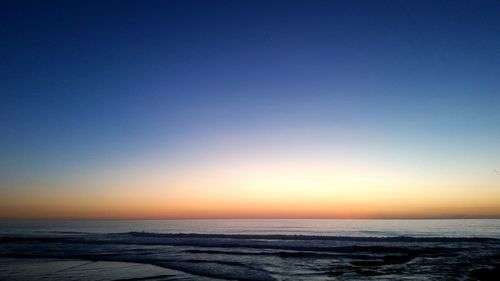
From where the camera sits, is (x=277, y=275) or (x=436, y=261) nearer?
(x=277, y=275)

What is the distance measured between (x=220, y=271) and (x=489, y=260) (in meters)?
19.3

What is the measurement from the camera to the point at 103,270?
2202cm

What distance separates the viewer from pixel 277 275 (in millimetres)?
20516

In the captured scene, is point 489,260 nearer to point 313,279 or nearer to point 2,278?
point 313,279

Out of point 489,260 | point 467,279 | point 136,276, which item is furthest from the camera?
point 489,260

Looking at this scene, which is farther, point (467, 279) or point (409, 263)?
point (409, 263)

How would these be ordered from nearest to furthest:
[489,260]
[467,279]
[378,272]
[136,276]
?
[467,279], [136,276], [378,272], [489,260]

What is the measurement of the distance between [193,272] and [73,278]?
6442mm

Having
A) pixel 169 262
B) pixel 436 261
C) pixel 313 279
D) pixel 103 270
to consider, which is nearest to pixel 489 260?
pixel 436 261

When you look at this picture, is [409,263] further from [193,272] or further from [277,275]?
[193,272]

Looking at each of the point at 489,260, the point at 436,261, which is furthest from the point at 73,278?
the point at 489,260

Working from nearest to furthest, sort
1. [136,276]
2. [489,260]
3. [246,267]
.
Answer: [136,276] → [246,267] → [489,260]

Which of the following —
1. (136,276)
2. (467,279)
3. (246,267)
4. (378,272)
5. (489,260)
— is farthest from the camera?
(489,260)

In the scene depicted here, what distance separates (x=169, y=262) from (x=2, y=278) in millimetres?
10344
